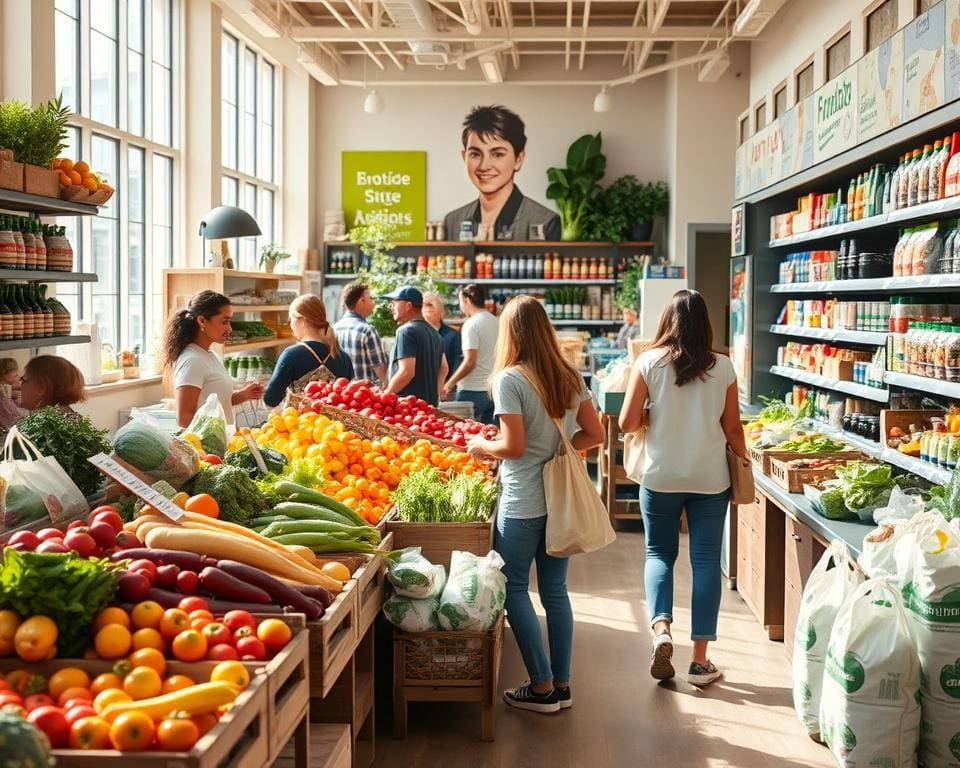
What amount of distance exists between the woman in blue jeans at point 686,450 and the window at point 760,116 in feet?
16.7

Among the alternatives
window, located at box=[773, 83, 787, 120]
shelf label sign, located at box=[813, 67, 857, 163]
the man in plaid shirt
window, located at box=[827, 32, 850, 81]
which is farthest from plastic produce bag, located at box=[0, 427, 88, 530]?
window, located at box=[773, 83, 787, 120]

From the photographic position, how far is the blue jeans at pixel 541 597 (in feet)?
13.6

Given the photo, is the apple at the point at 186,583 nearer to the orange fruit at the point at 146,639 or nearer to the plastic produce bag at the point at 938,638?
the orange fruit at the point at 146,639

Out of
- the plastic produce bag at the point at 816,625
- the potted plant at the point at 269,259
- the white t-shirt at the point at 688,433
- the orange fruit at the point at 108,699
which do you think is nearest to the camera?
the orange fruit at the point at 108,699

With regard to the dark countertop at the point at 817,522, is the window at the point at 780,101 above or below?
above

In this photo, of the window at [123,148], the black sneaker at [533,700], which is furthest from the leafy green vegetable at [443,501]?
the window at [123,148]

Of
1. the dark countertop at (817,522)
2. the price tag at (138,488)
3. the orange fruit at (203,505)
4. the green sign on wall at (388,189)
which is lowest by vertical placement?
the dark countertop at (817,522)

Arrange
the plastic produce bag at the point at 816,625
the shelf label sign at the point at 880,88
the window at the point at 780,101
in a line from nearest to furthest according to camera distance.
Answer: the plastic produce bag at the point at 816,625 → the shelf label sign at the point at 880,88 → the window at the point at 780,101

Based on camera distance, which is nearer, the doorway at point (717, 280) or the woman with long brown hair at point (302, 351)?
the woman with long brown hair at point (302, 351)

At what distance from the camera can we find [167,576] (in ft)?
8.56

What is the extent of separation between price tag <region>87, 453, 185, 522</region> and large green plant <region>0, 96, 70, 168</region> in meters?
2.54

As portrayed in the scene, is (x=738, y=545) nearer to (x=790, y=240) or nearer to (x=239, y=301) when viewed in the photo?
(x=790, y=240)

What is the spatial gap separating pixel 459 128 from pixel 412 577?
1074cm

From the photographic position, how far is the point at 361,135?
45.8 ft
